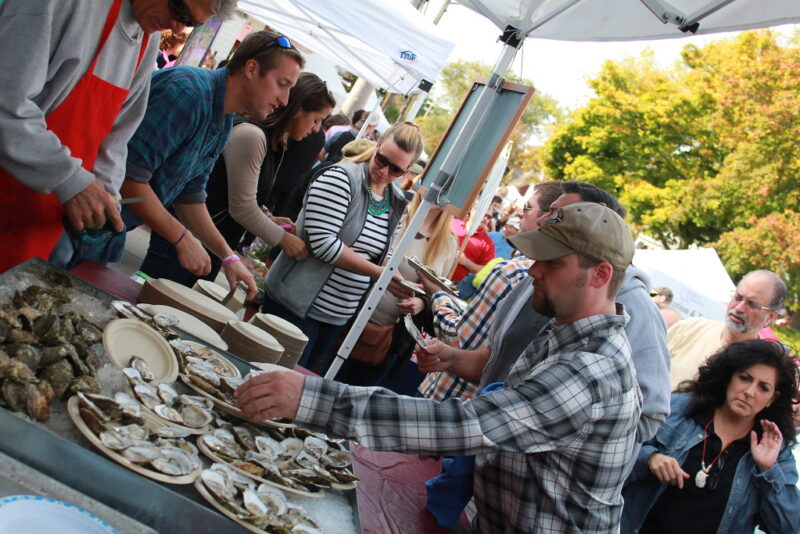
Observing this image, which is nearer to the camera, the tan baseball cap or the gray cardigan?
the tan baseball cap

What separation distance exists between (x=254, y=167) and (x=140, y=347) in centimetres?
196

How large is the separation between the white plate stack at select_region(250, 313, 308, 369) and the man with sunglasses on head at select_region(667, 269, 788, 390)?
3178 mm

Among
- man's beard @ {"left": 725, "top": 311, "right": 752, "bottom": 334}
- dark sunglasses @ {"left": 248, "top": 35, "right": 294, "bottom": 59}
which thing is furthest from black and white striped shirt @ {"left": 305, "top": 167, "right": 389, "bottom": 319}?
man's beard @ {"left": 725, "top": 311, "right": 752, "bottom": 334}

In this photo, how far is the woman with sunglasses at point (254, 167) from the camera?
345cm

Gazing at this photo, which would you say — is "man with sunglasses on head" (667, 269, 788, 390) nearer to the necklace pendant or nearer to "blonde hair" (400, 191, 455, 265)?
the necklace pendant

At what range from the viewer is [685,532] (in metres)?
3.39

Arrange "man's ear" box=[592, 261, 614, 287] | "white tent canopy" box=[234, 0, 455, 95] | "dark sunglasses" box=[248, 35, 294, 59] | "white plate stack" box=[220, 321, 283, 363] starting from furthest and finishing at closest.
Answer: "white tent canopy" box=[234, 0, 455, 95], "dark sunglasses" box=[248, 35, 294, 59], "white plate stack" box=[220, 321, 283, 363], "man's ear" box=[592, 261, 614, 287]

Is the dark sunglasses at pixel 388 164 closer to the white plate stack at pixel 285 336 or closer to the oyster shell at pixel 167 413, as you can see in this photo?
the white plate stack at pixel 285 336

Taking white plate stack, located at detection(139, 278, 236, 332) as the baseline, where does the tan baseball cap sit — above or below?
above

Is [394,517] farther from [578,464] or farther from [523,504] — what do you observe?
[578,464]

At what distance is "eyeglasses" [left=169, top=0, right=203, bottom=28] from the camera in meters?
1.89

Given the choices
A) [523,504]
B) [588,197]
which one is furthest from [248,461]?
[588,197]

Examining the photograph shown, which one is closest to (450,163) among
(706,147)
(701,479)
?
(701,479)

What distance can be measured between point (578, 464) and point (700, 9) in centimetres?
246
